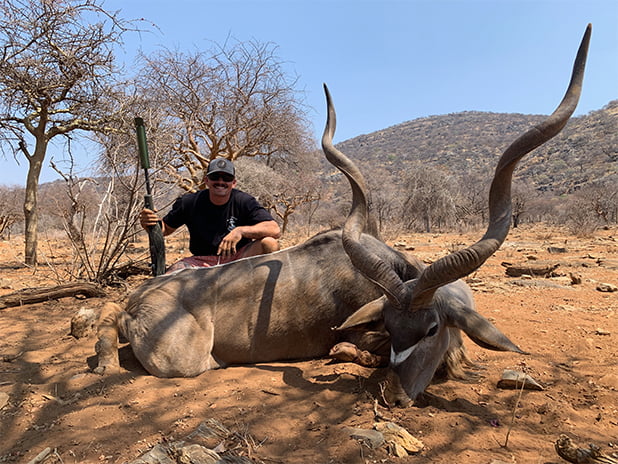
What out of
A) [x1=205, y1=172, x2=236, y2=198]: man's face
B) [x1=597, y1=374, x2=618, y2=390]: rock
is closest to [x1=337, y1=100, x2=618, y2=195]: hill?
[x1=597, y1=374, x2=618, y2=390]: rock

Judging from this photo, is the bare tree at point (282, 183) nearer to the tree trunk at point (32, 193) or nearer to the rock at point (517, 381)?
the tree trunk at point (32, 193)

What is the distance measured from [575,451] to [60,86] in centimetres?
947

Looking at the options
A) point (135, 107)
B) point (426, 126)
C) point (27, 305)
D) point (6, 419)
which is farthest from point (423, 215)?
point (426, 126)

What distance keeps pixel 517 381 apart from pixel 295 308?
5.28 ft

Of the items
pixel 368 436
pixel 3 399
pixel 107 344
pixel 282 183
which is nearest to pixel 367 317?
pixel 368 436

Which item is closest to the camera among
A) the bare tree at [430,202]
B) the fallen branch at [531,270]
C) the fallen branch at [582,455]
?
the fallen branch at [582,455]

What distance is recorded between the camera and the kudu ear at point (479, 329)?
8.27 feet

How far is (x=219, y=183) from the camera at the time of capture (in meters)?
4.25

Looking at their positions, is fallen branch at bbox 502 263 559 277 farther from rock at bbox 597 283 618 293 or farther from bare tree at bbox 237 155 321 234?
bare tree at bbox 237 155 321 234

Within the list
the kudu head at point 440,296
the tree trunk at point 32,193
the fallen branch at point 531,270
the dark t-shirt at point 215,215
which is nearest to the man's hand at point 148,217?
the dark t-shirt at point 215,215

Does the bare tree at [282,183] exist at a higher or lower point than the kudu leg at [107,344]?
higher

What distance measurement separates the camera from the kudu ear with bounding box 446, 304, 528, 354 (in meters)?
2.52

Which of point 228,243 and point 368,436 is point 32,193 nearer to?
point 228,243

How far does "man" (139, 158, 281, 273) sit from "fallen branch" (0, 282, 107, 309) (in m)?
1.61
